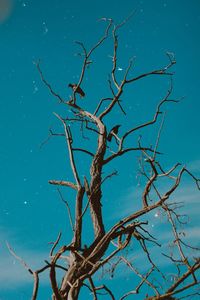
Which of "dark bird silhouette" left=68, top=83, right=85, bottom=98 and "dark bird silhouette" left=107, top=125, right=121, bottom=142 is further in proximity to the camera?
"dark bird silhouette" left=68, top=83, right=85, bottom=98

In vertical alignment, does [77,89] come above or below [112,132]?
above

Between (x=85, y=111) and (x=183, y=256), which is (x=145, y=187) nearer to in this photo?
(x=183, y=256)

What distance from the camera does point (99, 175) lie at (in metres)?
3.74

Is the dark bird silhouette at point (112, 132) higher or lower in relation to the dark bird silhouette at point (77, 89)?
lower

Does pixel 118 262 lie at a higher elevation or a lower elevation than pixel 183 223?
lower

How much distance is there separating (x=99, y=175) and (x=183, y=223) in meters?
1.06

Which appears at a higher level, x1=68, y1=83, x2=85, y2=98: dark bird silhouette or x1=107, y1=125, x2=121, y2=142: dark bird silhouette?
x1=68, y1=83, x2=85, y2=98: dark bird silhouette

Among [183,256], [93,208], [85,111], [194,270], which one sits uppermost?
[85,111]

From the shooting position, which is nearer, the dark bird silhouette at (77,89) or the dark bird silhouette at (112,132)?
the dark bird silhouette at (112,132)

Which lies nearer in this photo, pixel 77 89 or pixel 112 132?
pixel 112 132

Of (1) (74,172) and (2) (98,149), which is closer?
(1) (74,172)

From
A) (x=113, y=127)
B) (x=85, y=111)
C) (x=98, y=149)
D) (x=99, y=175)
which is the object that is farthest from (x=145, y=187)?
(x=85, y=111)

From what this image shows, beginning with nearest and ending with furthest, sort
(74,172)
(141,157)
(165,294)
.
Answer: (165,294), (74,172), (141,157)

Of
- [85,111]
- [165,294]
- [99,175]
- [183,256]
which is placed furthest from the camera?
[85,111]
